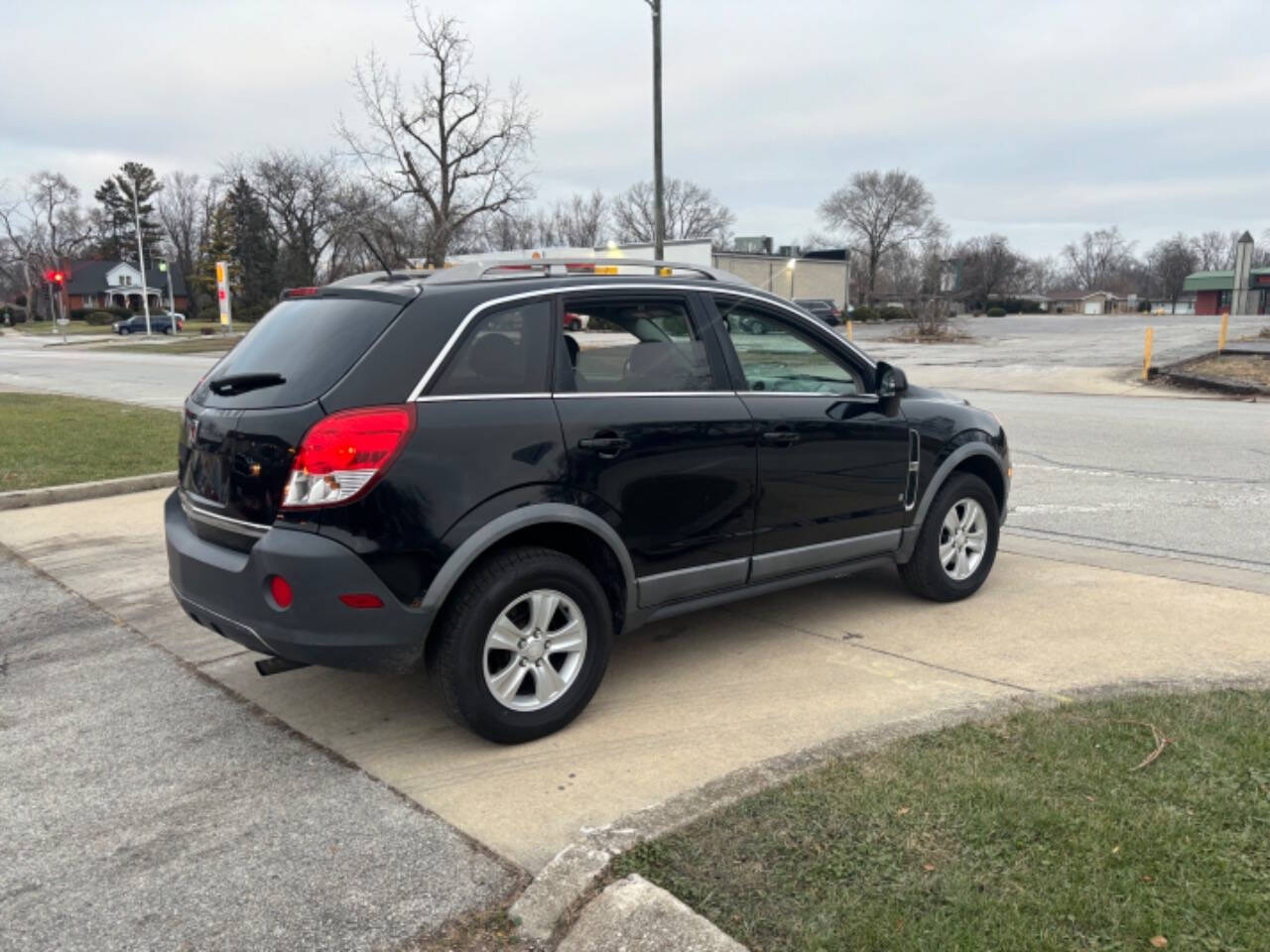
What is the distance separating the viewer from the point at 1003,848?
279 centimetres

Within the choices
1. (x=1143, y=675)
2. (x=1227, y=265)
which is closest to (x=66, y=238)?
(x=1143, y=675)

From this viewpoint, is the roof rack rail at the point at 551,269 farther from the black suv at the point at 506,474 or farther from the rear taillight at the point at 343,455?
the rear taillight at the point at 343,455

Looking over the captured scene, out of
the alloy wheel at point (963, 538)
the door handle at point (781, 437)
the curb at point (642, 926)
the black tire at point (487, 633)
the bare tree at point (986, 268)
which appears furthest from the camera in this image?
the bare tree at point (986, 268)

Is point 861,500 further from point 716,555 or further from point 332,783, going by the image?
point 332,783

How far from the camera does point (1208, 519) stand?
7.45 meters

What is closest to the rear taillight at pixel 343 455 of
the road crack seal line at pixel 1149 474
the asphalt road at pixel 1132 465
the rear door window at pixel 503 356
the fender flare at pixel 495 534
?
the rear door window at pixel 503 356

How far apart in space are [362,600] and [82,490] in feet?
21.9

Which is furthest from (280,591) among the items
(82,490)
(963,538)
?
(82,490)

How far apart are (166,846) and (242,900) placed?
462 millimetres

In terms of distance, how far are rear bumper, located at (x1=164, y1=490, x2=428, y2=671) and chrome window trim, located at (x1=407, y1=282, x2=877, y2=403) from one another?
0.64 metres

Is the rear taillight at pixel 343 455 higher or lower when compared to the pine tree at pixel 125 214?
lower

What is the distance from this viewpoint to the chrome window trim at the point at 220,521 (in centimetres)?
355

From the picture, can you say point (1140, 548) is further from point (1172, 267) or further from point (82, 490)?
point (1172, 267)

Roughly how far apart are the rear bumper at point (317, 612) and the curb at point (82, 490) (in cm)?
598
